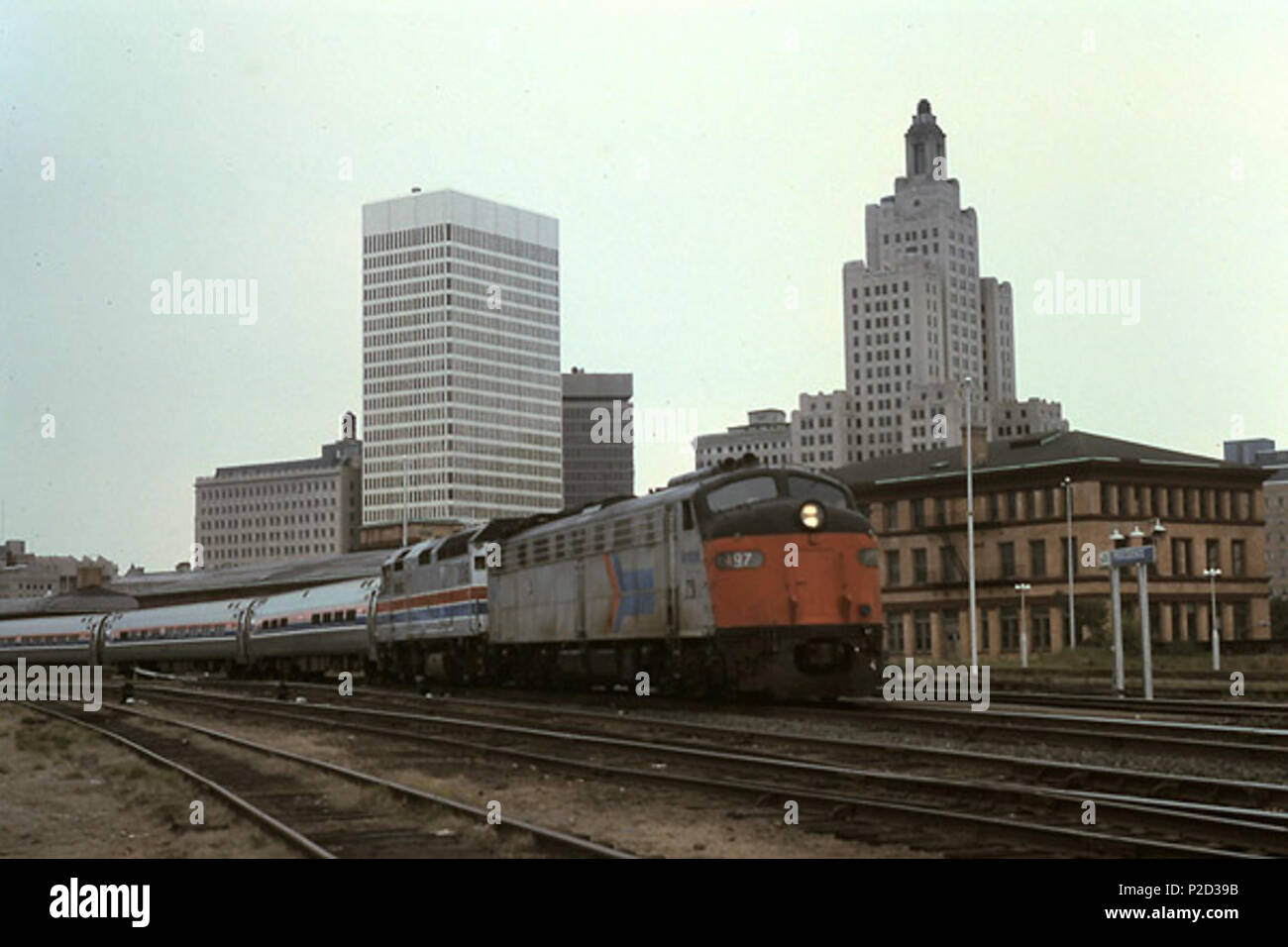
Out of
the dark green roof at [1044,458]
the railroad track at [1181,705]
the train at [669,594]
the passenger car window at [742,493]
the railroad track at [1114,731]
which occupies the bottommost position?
the railroad track at [1181,705]

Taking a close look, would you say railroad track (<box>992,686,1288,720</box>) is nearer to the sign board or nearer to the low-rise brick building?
the sign board

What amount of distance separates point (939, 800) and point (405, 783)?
22.3ft

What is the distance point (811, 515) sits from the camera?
26750mm

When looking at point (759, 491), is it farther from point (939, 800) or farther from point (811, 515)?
point (939, 800)

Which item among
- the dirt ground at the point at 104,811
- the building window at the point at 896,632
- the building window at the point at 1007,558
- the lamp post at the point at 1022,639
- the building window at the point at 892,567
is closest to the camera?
the dirt ground at the point at 104,811

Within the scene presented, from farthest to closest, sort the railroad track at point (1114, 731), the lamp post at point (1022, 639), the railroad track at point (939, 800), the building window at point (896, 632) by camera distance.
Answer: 1. the building window at point (896, 632)
2. the lamp post at point (1022, 639)
3. the railroad track at point (1114, 731)
4. the railroad track at point (939, 800)

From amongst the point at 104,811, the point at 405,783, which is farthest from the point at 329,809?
the point at 104,811

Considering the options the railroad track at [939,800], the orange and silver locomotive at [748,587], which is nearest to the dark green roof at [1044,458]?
the orange and silver locomotive at [748,587]

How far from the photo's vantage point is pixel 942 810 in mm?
13773

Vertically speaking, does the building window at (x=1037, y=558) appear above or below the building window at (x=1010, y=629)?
above

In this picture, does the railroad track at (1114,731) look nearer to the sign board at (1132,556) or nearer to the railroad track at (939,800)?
the railroad track at (939,800)

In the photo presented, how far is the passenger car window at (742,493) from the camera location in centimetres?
2722

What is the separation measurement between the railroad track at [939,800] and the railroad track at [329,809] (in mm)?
2768
